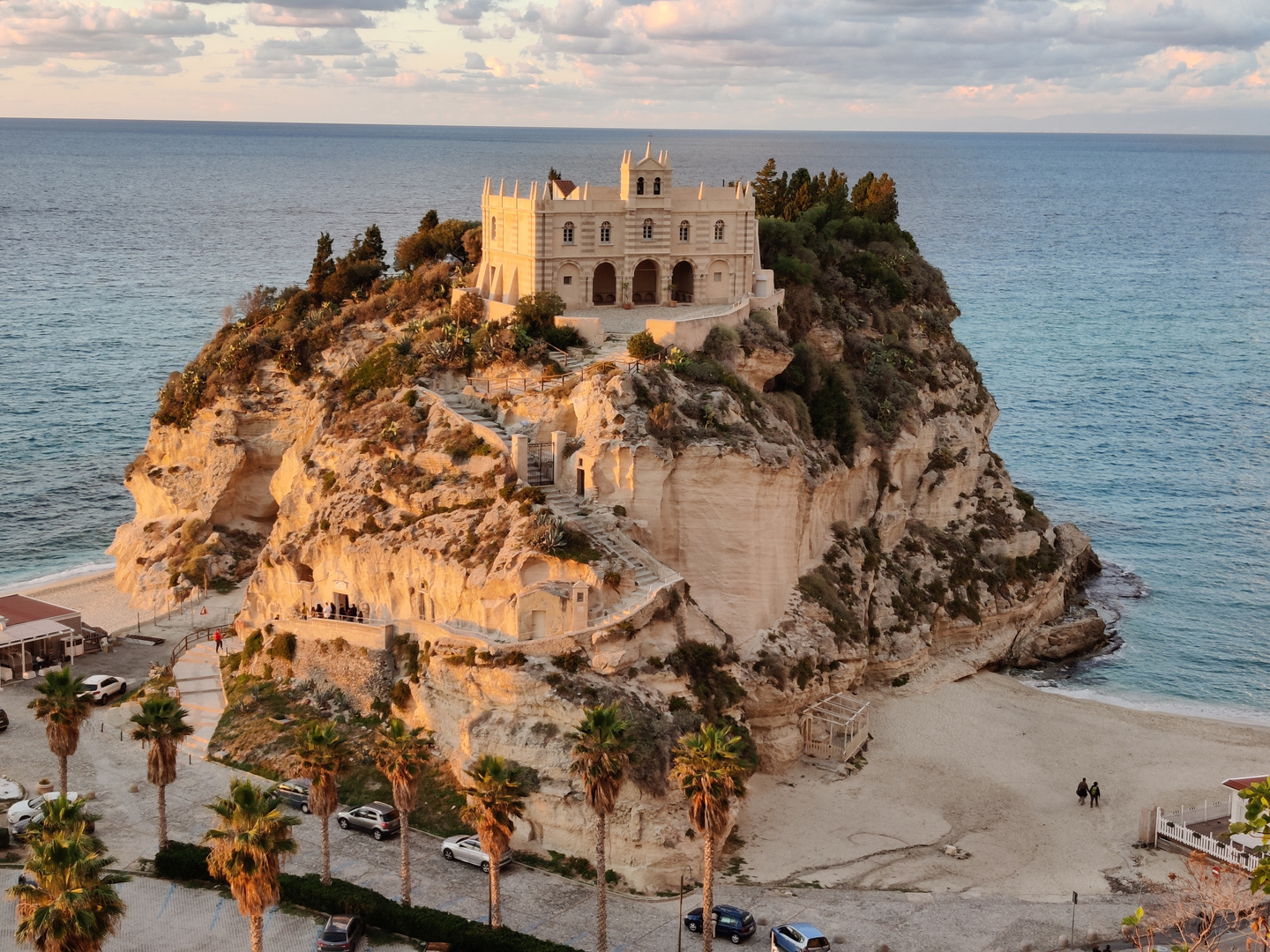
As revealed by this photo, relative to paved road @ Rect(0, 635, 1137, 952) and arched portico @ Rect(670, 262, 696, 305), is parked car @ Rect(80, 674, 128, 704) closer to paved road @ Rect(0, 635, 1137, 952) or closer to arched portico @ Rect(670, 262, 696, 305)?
paved road @ Rect(0, 635, 1137, 952)

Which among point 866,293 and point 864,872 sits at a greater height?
point 866,293

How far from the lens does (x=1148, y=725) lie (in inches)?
2618

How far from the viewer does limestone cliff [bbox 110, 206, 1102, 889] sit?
55.9 metres

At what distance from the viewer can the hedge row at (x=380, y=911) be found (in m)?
45.5

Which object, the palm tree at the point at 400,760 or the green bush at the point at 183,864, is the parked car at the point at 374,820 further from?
the palm tree at the point at 400,760

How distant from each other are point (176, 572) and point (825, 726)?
117ft

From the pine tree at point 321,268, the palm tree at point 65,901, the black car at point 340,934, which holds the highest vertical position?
the pine tree at point 321,268

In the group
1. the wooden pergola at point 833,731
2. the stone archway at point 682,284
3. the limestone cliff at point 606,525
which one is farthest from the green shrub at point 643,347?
the wooden pergola at point 833,731

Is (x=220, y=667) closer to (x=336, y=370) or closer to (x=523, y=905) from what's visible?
(x=336, y=370)

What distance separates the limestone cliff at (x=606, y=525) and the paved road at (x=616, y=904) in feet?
8.88

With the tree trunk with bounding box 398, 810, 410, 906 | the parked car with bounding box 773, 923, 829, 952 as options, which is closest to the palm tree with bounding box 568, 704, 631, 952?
the tree trunk with bounding box 398, 810, 410, 906

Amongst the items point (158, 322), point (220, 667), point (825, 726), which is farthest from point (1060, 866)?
point (158, 322)

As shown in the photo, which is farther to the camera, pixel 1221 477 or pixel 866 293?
pixel 1221 477

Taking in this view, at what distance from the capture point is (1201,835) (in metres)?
53.9
